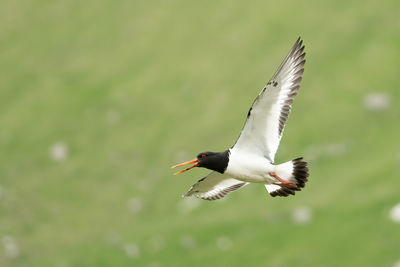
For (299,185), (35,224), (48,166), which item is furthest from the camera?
(48,166)

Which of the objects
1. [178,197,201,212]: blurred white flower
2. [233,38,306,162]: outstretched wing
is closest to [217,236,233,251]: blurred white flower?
[178,197,201,212]: blurred white flower

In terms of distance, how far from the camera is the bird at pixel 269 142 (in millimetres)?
26812

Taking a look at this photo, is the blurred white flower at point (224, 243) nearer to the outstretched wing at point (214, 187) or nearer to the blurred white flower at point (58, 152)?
the blurred white flower at point (58, 152)

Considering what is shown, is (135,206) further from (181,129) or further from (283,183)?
(283,183)

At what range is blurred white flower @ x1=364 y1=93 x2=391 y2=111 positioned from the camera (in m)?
127

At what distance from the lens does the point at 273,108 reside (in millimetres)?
27172

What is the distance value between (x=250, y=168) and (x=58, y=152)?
104 meters

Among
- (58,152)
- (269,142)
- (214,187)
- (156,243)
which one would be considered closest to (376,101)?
(156,243)

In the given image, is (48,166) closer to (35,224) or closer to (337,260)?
(35,224)

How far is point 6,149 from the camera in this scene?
5103 inches

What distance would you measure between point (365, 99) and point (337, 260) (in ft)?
119

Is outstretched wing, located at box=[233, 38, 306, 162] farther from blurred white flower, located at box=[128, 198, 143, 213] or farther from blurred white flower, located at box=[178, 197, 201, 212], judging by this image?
blurred white flower, located at box=[128, 198, 143, 213]

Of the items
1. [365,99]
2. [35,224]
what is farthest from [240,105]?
[35,224]

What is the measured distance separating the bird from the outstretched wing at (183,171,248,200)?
335 centimetres
